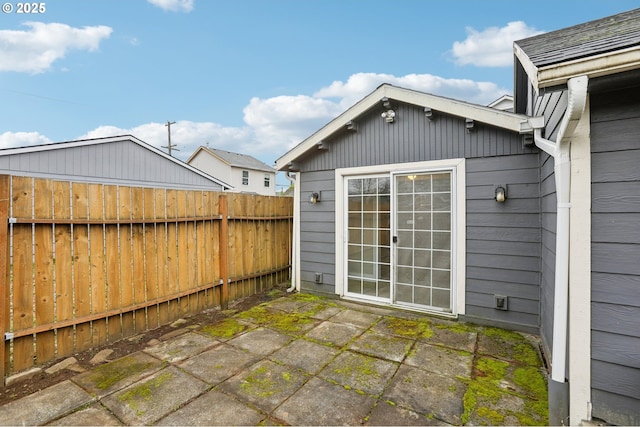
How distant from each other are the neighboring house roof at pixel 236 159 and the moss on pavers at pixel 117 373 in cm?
1901

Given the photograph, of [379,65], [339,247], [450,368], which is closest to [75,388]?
[450,368]

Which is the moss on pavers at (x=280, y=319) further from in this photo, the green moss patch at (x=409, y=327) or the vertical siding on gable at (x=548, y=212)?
the vertical siding on gable at (x=548, y=212)

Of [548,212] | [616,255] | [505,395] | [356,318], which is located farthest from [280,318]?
[616,255]

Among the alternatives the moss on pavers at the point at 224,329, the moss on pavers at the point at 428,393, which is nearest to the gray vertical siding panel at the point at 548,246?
the moss on pavers at the point at 428,393

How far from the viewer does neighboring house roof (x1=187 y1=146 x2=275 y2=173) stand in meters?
21.0

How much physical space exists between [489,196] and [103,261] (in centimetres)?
458

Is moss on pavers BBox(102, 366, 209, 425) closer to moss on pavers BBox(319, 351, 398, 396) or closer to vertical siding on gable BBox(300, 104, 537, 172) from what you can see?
moss on pavers BBox(319, 351, 398, 396)

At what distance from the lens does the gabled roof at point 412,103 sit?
3299 mm

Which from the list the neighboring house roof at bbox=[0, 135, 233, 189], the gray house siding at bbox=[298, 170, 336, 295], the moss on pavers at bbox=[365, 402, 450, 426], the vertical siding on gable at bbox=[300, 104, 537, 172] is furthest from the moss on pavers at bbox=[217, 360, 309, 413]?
the neighboring house roof at bbox=[0, 135, 233, 189]

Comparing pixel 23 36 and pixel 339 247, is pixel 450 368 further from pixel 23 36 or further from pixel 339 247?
pixel 23 36

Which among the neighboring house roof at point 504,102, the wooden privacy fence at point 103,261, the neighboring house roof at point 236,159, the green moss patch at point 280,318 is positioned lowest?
the green moss patch at point 280,318

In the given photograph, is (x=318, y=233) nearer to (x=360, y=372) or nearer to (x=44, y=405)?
(x=360, y=372)

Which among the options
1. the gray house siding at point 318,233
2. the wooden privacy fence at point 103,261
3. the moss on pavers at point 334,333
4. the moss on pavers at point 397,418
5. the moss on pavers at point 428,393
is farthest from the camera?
the gray house siding at point 318,233

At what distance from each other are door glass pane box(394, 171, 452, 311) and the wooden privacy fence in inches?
102
